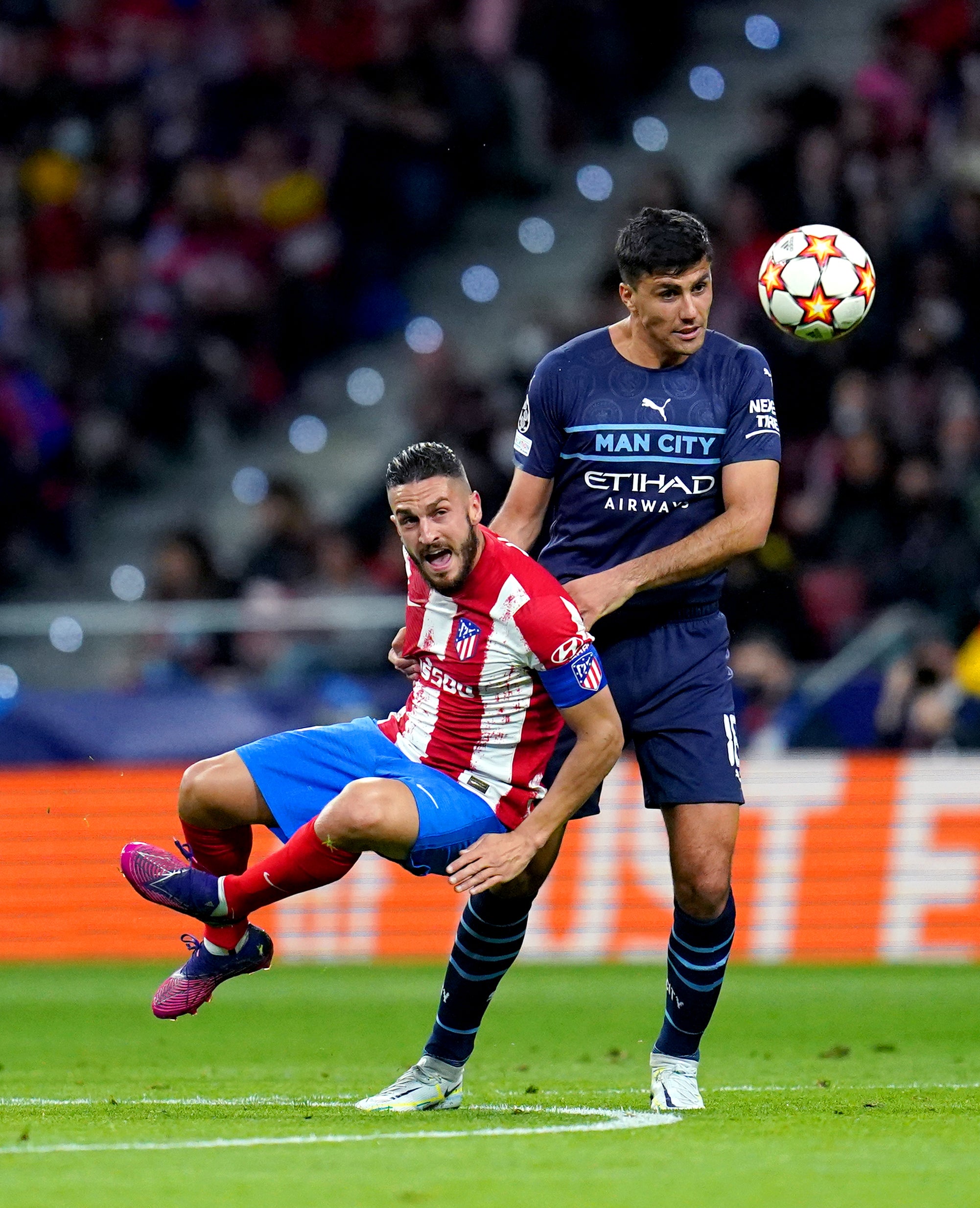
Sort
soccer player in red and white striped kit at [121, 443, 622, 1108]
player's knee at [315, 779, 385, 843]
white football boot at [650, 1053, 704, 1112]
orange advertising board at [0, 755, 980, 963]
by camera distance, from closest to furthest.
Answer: player's knee at [315, 779, 385, 843] < soccer player in red and white striped kit at [121, 443, 622, 1108] < white football boot at [650, 1053, 704, 1112] < orange advertising board at [0, 755, 980, 963]

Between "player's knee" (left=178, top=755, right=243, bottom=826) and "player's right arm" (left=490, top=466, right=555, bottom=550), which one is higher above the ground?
"player's right arm" (left=490, top=466, right=555, bottom=550)

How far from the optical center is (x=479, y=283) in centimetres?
1722

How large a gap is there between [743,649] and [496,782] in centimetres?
631

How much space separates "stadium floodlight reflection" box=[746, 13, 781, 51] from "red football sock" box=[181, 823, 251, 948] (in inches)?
505

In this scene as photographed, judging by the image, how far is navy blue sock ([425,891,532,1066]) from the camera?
612 centimetres

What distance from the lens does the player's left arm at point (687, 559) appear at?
19.4 ft

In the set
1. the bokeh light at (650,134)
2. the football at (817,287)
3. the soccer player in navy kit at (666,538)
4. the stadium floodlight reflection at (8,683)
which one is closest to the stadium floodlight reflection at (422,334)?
the bokeh light at (650,134)

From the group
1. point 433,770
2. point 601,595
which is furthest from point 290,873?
point 601,595

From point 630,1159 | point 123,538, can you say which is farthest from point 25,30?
point 630,1159

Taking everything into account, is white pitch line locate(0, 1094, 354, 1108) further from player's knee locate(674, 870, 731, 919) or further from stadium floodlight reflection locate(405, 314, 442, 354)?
stadium floodlight reflection locate(405, 314, 442, 354)

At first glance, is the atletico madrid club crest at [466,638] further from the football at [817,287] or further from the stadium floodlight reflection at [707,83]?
the stadium floodlight reflection at [707,83]

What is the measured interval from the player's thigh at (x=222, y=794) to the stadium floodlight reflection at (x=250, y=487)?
10.1 meters

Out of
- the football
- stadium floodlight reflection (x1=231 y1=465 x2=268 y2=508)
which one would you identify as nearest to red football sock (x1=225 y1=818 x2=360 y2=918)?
the football

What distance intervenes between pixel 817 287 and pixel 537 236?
10.9 m
